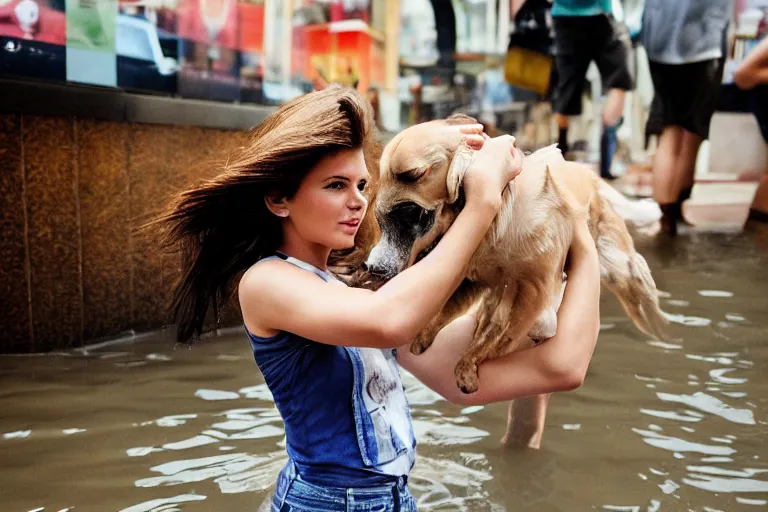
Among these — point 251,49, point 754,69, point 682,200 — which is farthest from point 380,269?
point 754,69

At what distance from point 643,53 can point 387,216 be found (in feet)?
22.6

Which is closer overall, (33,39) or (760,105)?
(33,39)

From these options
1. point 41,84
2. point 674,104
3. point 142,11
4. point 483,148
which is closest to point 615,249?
point 483,148

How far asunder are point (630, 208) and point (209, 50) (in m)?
3.33

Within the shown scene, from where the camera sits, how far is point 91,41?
4305mm

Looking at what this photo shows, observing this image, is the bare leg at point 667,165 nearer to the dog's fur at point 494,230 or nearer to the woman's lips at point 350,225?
the dog's fur at point 494,230

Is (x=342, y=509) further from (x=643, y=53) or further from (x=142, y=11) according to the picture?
(x=643, y=53)

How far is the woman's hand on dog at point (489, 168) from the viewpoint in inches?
62.4

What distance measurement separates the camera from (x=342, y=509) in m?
1.56

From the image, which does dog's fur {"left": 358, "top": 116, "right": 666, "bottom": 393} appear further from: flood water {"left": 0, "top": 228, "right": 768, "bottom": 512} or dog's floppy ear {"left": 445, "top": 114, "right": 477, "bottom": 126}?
flood water {"left": 0, "top": 228, "right": 768, "bottom": 512}

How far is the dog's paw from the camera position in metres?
2.05

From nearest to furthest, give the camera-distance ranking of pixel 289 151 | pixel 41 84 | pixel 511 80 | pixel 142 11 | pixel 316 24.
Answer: pixel 289 151
pixel 41 84
pixel 142 11
pixel 316 24
pixel 511 80

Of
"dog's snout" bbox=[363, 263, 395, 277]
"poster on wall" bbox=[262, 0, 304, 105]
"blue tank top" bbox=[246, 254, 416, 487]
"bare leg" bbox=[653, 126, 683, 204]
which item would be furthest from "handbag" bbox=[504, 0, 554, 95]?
"blue tank top" bbox=[246, 254, 416, 487]

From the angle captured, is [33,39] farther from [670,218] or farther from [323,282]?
[670,218]
